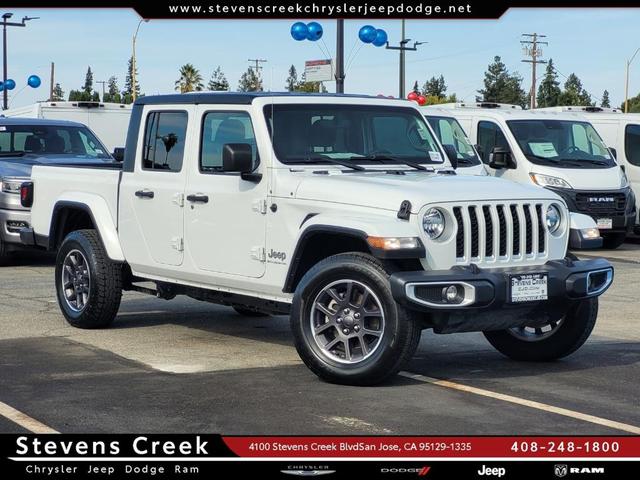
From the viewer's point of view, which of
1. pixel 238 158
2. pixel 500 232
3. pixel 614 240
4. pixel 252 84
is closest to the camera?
pixel 500 232

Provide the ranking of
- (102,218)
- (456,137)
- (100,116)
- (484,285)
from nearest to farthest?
(484,285), (102,218), (456,137), (100,116)

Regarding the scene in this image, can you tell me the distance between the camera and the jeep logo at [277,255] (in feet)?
27.8

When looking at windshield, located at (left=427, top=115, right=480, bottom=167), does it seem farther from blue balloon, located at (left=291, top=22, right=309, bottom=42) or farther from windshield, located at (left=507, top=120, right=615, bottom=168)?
blue balloon, located at (left=291, top=22, right=309, bottom=42)

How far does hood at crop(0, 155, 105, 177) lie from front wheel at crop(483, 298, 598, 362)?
785 centimetres

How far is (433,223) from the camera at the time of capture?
306 inches

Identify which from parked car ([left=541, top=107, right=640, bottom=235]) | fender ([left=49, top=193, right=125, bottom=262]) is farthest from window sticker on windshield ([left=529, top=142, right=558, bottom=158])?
fender ([left=49, top=193, right=125, bottom=262])

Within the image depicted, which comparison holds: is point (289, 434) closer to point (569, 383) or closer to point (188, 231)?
point (569, 383)

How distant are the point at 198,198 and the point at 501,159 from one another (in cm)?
1028

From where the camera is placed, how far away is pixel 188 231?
9.30 m

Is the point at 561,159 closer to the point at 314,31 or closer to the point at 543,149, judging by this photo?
the point at 543,149

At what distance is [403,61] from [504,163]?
69.4 feet

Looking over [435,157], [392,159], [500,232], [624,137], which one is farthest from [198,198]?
[624,137]

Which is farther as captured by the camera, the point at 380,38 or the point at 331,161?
the point at 380,38

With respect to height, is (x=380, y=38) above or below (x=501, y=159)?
above
